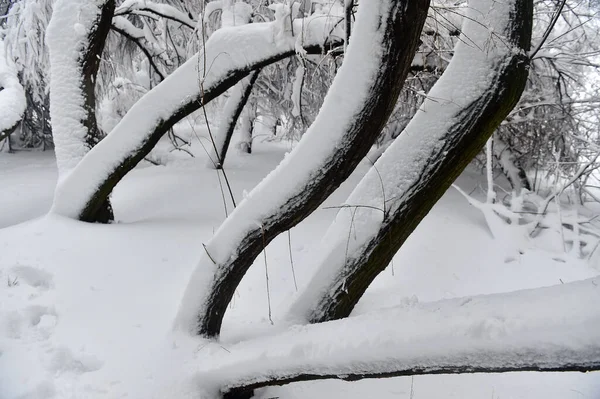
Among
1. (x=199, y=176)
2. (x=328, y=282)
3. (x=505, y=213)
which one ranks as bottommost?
(x=199, y=176)

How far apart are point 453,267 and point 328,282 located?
86.3 inches

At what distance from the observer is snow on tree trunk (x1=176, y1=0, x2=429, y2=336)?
1.88 metres

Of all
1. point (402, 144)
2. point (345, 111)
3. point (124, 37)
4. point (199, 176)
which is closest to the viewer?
point (345, 111)

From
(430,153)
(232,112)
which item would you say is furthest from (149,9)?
(430,153)

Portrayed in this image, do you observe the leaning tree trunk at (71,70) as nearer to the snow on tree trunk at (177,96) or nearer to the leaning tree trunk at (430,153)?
the snow on tree trunk at (177,96)

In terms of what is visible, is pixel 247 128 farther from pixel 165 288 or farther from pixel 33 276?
pixel 33 276

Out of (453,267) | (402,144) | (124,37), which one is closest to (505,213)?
(453,267)

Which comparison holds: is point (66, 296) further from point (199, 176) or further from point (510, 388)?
point (199, 176)

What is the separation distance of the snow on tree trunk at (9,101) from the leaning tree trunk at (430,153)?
4082mm

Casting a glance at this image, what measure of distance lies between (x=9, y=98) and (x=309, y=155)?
4404 millimetres

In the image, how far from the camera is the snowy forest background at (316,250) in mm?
1631

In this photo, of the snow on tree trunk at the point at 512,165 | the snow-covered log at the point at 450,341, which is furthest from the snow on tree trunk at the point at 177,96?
the snow on tree trunk at the point at 512,165

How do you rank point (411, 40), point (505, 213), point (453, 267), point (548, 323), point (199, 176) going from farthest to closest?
point (199, 176) < point (505, 213) < point (453, 267) < point (411, 40) < point (548, 323)

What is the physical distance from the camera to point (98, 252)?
353cm
